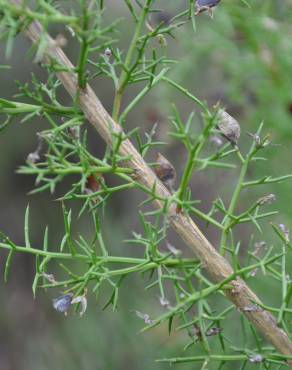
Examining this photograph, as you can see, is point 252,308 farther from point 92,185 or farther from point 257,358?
point 92,185

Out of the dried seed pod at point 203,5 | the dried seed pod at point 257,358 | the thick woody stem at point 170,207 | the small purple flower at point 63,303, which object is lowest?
the dried seed pod at point 257,358

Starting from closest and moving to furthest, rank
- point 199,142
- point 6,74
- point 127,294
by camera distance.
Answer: point 199,142 < point 127,294 < point 6,74

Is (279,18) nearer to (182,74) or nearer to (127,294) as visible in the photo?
(182,74)

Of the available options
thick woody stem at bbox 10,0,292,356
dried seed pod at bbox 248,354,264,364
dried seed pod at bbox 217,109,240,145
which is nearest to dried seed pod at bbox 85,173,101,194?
thick woody stem at bbox 10,0,292,356

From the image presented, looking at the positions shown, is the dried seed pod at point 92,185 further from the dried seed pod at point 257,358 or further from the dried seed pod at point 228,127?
the dried seed pod at point 257,358

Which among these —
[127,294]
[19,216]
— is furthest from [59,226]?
[127,294]

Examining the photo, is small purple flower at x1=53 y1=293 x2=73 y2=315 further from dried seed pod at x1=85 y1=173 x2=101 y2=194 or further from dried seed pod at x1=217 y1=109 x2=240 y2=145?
dried seed pod at x1=217 y1=109 x2=240 y2=145

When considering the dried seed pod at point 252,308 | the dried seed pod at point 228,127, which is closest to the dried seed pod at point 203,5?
the dried seed pod at point 228,127

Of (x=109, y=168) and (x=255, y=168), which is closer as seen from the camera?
(x=109, y=168)

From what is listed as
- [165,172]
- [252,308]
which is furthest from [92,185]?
[252,308]
